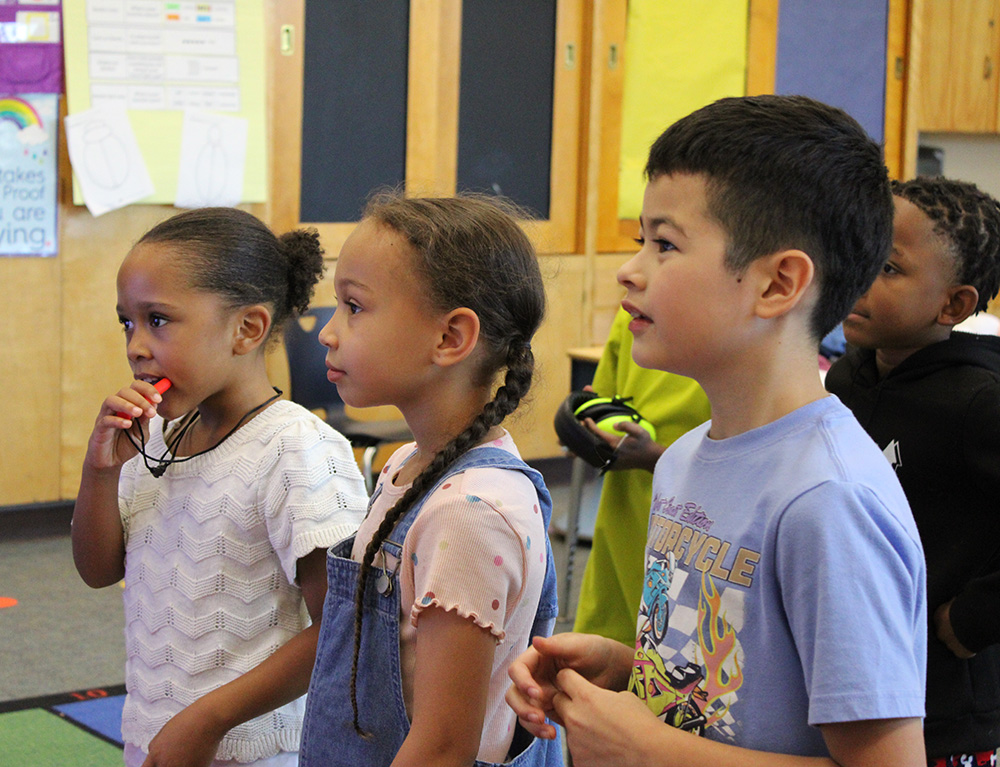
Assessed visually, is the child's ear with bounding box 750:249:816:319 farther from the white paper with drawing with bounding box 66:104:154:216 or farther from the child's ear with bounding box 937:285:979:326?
the white paper with drawing with bounding box 66:104:154:216

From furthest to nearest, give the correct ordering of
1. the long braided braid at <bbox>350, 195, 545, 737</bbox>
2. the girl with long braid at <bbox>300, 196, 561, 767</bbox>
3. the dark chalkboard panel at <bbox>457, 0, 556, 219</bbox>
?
1. the dark chalkboard panel at <bbox>457, 0, 556, 219</bbox>
2. the long braided braid at <bbox>350, 195, 545, 737</bbox>
3. the girl with long braid at <bbox>300, 196, 561, 767</bbox>

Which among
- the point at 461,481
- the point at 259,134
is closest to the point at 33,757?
the point at 461,481

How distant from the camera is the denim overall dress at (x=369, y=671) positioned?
101cm

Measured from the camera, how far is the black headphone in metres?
1.83

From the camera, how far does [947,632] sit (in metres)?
1.24

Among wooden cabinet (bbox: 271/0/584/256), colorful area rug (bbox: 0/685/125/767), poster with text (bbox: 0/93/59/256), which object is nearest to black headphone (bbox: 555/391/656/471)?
colorful area rug (bbox: 0/685/125/767)

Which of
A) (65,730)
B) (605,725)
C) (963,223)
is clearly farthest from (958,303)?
(65,730)

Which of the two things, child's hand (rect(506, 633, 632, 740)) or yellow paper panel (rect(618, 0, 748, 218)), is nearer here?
child's hand (rect(506, 633, 632, 740))

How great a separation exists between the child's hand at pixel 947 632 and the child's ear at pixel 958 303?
0.36 m

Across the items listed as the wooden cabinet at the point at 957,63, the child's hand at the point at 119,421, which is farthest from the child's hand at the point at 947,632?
the wooden cabinet at the point at 957,63

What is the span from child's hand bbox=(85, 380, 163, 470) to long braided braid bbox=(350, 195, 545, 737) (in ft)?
1.14

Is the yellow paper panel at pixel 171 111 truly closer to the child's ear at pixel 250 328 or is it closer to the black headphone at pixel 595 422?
the black headphone at pixel 595 422

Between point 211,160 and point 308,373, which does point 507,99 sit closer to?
point 211,160

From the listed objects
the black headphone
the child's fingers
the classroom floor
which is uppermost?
the black headphone
